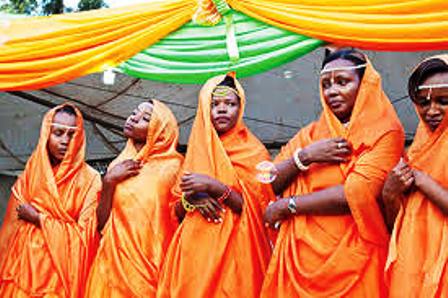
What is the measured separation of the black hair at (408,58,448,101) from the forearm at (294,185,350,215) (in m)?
0.52

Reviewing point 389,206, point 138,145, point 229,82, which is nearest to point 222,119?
point 229,82

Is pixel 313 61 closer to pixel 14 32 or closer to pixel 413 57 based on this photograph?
pixel 413 57

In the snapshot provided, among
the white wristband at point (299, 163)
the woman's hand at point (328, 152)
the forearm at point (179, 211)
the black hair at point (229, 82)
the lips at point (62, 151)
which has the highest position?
the black hair at point (229, 82)

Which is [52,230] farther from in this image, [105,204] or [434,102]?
[434,102]

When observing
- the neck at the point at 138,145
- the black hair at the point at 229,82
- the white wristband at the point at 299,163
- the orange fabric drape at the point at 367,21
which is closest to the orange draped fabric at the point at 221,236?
the black hair at the point at 229,82

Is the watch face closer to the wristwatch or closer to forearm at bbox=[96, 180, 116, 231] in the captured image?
the wristwatch

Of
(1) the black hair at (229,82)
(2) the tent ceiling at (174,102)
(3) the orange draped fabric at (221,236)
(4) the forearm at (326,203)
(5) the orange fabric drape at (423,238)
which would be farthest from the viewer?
(2) the tent ceiling at (174,102)

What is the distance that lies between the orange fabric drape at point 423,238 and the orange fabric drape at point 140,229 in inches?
51.7

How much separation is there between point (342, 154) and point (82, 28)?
186cm

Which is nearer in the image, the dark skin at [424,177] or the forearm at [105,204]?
the dark skin at [424,177]

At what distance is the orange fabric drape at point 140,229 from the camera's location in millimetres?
3865

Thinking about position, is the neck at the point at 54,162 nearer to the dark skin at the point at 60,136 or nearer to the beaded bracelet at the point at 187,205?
the dark skin at the point at 60,136

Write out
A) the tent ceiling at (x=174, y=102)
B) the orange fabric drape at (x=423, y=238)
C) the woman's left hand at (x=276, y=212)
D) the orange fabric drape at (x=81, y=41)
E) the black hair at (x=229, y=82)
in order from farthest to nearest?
1. the tent ceiling at (x=174, y=102)
2. the orange fabric drape at (x=81, y=41)
3. the black hair at (x=229, y=82)
4. the woman's left hand at (x=276, y=212)
5. the orange fabric drape at (x=423, y=238)

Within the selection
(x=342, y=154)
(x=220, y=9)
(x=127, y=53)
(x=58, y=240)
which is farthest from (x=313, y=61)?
(x=58, y=240)
